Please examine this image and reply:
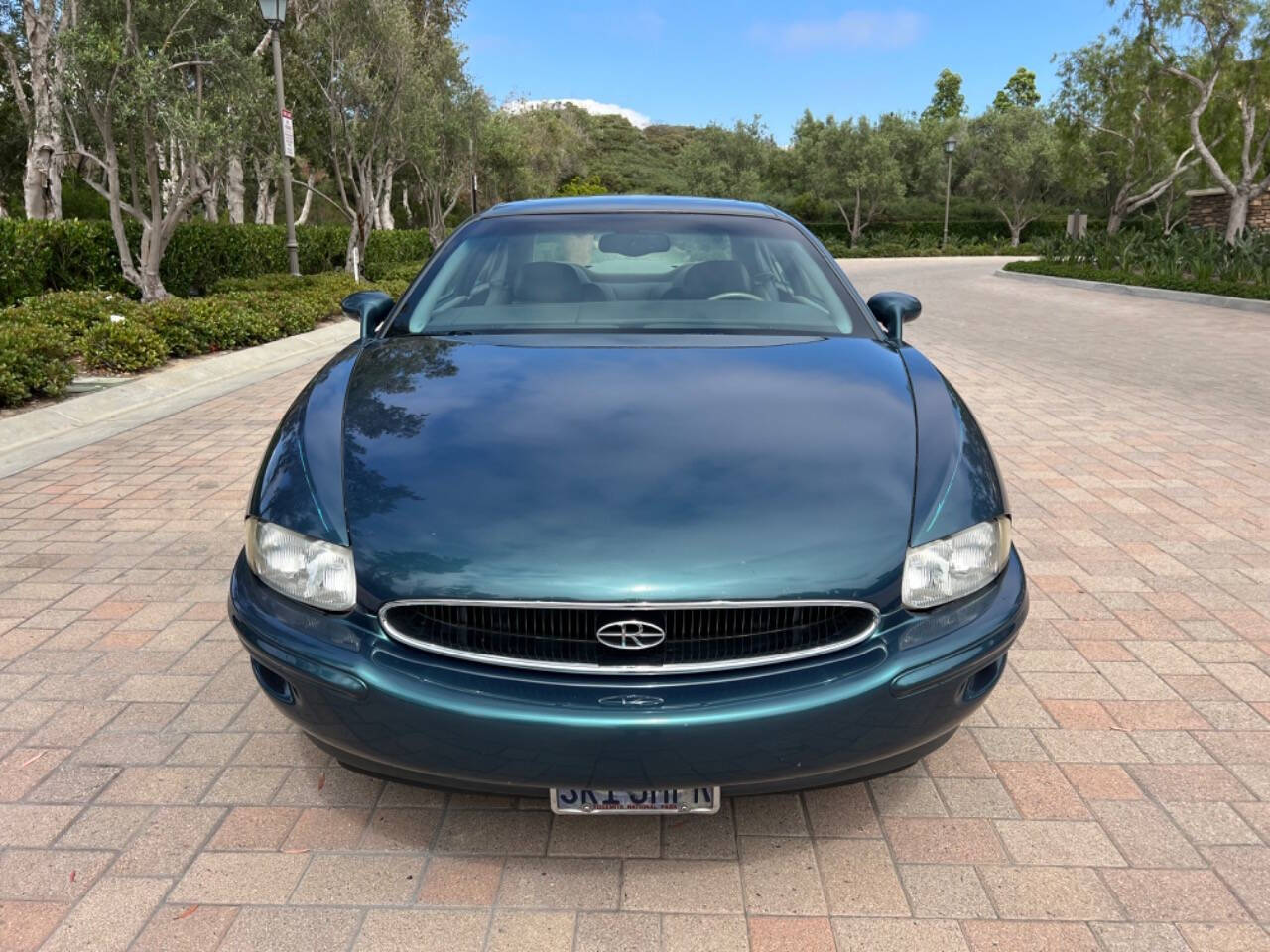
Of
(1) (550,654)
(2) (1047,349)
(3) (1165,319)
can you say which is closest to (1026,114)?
(3) (1165,319)

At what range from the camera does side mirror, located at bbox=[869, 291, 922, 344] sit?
3594 mm

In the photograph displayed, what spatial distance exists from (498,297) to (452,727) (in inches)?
75.9

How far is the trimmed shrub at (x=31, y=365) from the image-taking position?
7.17 m

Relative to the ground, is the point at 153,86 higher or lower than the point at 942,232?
higher

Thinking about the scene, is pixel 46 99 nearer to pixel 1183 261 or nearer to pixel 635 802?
pixel 635 802

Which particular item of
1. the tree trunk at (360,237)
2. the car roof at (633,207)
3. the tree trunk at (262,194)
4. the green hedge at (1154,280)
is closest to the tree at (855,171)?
the green hedge at (1154,280)

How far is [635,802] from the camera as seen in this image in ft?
6.97

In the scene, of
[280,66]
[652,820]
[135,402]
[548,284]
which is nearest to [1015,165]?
[280,66]

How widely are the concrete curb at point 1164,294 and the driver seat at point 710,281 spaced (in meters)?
15.1

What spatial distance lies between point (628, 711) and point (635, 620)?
0.61 ft

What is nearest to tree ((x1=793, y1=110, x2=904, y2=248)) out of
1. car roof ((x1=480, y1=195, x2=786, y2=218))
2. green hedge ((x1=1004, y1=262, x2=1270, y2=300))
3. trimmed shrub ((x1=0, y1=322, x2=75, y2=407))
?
green hedge ((x1=1004, y1=262, x2=1270, y2=300))

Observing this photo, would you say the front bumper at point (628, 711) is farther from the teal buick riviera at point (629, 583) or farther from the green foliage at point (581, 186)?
the green foliage at point (581, 186)

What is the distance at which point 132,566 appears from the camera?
4398 mm

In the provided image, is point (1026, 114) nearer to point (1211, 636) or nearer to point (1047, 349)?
point (1047, 349)
